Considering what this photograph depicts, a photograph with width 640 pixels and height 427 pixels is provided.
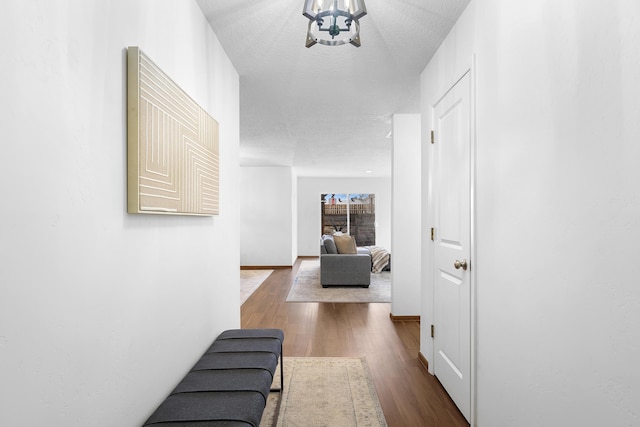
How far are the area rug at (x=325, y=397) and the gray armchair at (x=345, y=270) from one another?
→ 10.0ft

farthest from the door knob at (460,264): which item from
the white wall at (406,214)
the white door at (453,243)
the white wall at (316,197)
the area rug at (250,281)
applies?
the white wall at (316,197)

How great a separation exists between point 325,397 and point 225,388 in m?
1.07

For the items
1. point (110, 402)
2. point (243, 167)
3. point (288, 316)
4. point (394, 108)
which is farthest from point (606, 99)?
point (243, 167)

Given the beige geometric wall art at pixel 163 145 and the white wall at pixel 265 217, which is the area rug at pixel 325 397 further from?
the white wall at pixel 265 217

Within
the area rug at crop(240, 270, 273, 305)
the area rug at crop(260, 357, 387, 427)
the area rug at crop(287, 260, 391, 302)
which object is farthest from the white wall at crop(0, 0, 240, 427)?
the area rug at crop(240, 270, 273, 305)

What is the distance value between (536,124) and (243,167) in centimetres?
758

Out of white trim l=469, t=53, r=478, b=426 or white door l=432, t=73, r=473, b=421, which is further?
white door l=432, t=73, r=473, b=421

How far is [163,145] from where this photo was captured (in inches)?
59.8

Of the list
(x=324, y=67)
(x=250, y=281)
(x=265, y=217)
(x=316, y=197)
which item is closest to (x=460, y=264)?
(x=324, y=67)

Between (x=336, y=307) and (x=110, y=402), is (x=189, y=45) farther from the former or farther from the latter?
(x=336, y=307)

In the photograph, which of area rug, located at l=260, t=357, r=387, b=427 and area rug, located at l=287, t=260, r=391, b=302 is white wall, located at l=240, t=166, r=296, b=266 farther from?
area rug, located at l=260, t=357, r=387, b=427

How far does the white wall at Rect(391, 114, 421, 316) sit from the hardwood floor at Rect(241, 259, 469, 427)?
1.12ft

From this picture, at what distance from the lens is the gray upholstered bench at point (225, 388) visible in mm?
1367

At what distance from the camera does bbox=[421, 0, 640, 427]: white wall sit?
1028 millimetres
